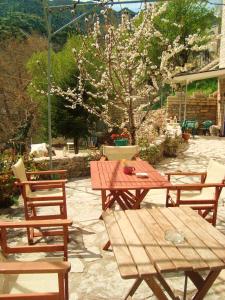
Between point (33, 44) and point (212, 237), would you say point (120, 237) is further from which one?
point (33, 44)

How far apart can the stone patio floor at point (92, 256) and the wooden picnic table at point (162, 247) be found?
1.43 feet

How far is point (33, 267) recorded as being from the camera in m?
2.34

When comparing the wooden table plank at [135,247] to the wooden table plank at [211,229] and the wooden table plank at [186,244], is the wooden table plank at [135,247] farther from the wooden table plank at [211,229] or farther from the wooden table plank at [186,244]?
the wooden table plank at [211,229]

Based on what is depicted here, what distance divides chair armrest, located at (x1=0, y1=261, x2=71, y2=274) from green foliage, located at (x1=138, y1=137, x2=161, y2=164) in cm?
689

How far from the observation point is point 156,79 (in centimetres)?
984

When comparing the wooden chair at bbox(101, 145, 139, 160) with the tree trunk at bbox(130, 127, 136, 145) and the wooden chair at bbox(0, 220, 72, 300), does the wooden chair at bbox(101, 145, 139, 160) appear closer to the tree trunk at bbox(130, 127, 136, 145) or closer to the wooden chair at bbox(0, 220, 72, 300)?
the tree trunk at bbox(130, 127, 136, 145)

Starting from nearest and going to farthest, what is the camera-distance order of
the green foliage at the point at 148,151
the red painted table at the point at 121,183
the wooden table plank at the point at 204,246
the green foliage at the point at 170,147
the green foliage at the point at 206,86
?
the wooden table plank at the point at 204,246, the red painted table at the point at 121,183, the green foliage at the point at 148,151, the green foliage at the point at 170,147, the green foliage at the point at 206,86

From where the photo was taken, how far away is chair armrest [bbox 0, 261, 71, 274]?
2305 mm

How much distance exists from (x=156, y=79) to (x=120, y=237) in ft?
25.1

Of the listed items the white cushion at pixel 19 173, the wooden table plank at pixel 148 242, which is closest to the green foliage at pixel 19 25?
the white cushion at pixel 19 173

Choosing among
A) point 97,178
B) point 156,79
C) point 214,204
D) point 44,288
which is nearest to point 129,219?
point 44,288

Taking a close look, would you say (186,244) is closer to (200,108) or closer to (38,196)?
(38,196)

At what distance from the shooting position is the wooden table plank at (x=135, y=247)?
7.52ft

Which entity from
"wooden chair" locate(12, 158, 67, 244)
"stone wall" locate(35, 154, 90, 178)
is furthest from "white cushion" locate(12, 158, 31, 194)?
"stone wall" locate(35, 154, 90, 178)
